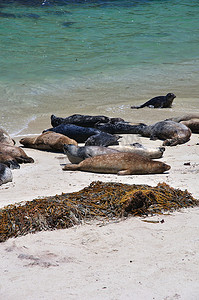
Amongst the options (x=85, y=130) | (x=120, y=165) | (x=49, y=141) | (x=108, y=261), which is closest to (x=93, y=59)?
(x=85, y=130)

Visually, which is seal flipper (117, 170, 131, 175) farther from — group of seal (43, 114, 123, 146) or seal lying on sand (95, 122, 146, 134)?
seal lying on sand (95, 122, 146, 134)

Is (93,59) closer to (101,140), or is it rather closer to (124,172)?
(101,140)

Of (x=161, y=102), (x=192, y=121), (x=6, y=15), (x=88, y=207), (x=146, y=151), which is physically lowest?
(x=161, y=102)

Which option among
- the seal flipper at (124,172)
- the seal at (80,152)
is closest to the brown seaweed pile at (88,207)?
the seal flipper at (124,172)

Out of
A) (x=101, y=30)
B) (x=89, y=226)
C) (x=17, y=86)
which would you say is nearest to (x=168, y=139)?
(x=89, y=226)

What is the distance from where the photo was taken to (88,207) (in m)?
4.40

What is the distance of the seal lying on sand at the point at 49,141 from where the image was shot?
25.7ft

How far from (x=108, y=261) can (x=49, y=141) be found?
15.5ft

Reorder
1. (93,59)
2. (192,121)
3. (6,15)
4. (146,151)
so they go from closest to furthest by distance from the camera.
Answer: (146,151) → (192,121) → (93,59) → (6,15)

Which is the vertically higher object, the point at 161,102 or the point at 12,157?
the point at 12,157

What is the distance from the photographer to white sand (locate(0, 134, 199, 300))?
293cm

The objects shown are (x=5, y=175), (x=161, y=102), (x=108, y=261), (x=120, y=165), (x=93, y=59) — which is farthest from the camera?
(x=93, y=59)

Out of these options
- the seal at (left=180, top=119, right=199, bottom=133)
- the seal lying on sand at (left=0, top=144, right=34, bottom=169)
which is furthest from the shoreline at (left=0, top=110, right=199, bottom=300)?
the seal at (left=180, top=119, right=199, bottom=133)

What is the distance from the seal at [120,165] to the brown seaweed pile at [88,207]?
1.22m
